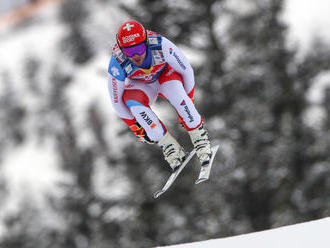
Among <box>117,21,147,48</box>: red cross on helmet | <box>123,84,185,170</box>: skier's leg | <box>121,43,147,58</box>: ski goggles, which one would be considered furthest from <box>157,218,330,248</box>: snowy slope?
<box>117,21,147,48</box>: red cross on helmet

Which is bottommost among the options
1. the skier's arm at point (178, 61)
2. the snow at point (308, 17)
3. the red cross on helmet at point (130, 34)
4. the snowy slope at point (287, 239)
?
the snow at point (308, 17)

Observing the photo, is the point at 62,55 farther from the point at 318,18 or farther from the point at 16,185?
the point at 318,18

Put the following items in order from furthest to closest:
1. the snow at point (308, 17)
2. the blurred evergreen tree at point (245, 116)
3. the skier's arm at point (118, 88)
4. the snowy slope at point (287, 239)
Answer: the snow at point (308, 17) → the blurred evergreen tree at point (245, 116) → the skier's arm at point (118, 88) → the snowy slope at point (287, 239)

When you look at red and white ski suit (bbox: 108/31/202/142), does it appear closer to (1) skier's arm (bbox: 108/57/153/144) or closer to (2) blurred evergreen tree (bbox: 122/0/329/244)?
(1) skier's arm (bbox: 108/57/153/144)

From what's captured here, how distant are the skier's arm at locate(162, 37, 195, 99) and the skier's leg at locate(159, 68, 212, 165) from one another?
0.39ft

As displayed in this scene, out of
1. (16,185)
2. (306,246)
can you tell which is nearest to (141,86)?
(306,246)

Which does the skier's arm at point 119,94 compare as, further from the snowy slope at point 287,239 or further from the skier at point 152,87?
the snowy slope at point 287,239

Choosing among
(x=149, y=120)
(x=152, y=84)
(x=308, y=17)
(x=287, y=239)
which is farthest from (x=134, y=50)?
(x=308, y=17)

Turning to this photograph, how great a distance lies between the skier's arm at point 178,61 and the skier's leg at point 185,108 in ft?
0.39

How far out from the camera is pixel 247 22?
87.6 feet

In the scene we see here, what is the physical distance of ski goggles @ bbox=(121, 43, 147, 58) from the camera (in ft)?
23.4

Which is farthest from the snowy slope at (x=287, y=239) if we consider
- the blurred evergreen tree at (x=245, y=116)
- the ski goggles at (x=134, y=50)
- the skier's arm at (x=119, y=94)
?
the blurred evergreen tree at (x=245, y=116)

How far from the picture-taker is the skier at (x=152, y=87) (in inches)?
292

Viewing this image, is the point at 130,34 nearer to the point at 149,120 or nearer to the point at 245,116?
the point at 149,120
